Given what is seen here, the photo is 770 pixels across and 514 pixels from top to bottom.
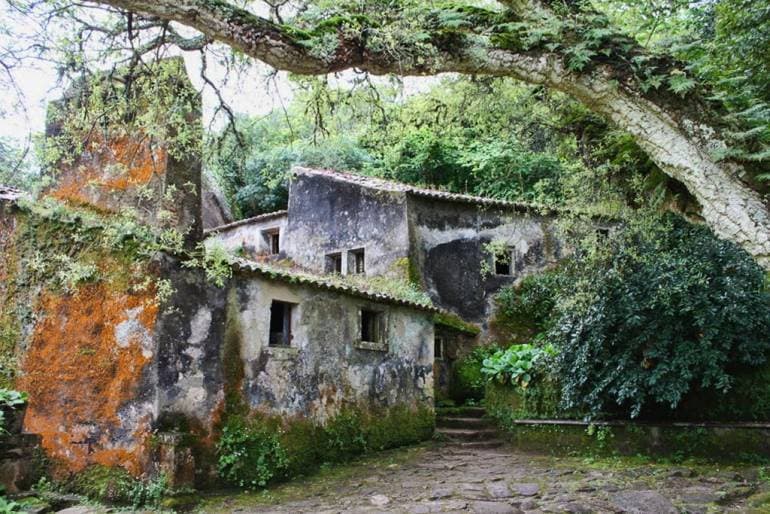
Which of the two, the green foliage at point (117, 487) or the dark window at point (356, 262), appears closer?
the green foliage at point (117, 487)

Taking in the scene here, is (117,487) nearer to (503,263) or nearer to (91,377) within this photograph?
(91,377)

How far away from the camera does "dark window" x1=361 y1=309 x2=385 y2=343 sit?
12406mm

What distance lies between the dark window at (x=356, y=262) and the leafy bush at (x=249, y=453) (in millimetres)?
8450

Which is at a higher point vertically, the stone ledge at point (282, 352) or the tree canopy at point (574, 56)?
the tree canopy at point (574, 56)

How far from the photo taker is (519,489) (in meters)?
7.92

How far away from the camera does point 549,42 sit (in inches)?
242

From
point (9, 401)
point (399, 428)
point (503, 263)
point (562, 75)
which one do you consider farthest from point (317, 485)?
point (503, 263)

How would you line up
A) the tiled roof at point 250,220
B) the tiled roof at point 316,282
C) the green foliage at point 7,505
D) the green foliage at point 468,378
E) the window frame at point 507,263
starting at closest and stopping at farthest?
the green foliage at point 7,505 → the tiled roof at point 316,282 → the green foliage at point 468,378 → the window frame at point 507,263 → the tiled roof at point 250,220

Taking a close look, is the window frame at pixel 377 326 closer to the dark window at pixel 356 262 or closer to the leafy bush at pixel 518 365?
the leafy bush at pixel 518 365

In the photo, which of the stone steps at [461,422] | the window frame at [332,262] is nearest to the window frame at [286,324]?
the stone steps at [461,422]

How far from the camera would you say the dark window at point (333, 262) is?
→ 712 inches

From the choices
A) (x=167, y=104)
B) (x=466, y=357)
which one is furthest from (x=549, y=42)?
(x=466, y=357)

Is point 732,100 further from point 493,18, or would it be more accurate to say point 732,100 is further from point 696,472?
point 696,472

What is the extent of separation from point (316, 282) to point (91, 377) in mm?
3815
